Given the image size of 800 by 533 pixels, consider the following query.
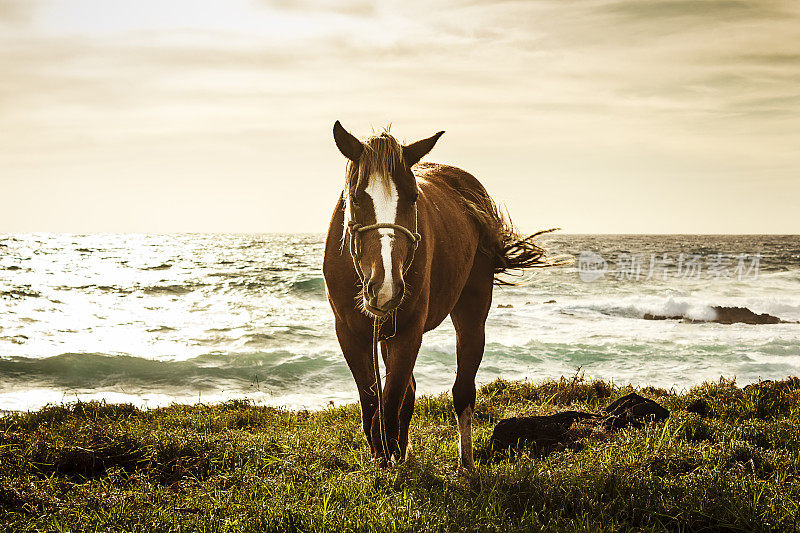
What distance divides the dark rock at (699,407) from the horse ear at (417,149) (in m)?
4.69

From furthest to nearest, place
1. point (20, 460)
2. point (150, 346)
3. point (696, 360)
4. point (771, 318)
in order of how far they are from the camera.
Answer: point (771, 318) → point (150, 346) → point (696, 360) → point (20, 460)

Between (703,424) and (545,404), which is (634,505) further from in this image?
(545,404)

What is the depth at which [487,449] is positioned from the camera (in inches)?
217

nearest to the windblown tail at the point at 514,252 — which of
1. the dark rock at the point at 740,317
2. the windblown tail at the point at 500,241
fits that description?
the windblown tail at the point at 500,241

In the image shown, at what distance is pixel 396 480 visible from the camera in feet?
12.5

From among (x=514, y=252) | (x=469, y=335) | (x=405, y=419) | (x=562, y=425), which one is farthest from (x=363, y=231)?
(x=562, y=425)

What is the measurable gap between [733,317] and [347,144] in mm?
21378

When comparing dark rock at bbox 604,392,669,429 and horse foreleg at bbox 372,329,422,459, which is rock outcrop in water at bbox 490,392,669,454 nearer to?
dark rock at bbox 604,392,669,429

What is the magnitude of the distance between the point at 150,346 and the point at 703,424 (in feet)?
42.2

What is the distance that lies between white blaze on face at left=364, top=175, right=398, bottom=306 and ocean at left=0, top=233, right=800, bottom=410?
349cm

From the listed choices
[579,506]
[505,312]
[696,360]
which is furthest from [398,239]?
[505,312]
